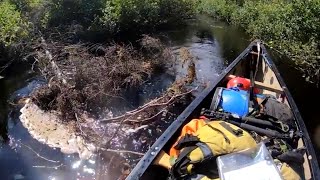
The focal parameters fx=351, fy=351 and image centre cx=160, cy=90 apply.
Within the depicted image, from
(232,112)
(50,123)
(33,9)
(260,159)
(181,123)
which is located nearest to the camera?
(260,159)

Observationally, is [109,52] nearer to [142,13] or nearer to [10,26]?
[10,26]

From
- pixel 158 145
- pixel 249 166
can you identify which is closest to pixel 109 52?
pixel 158 145

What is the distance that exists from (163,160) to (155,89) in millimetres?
5667

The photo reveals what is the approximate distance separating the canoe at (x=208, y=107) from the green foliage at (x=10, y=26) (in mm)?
6767

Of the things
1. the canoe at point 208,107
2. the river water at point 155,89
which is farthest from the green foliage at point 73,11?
the canoe at point 208,107

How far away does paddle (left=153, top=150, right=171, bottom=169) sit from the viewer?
12.7 feet

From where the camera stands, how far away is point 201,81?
978cm

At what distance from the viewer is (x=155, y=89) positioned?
954 cm

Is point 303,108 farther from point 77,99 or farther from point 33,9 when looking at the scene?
point 33,9

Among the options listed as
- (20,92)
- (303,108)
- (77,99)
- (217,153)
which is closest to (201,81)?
(303,108)

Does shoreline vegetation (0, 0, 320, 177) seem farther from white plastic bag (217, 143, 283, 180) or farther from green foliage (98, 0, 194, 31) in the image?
white plastic bag (217, 143, 283, 180)

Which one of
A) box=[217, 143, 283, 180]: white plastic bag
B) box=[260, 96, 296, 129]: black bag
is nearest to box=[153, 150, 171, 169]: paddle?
box=[217, 143, 283, 180]: white plastic bag

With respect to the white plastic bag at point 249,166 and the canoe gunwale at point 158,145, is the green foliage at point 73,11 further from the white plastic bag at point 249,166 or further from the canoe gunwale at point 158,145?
the white plastic bag at point 249,166

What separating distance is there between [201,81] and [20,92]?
4909 millimetres
